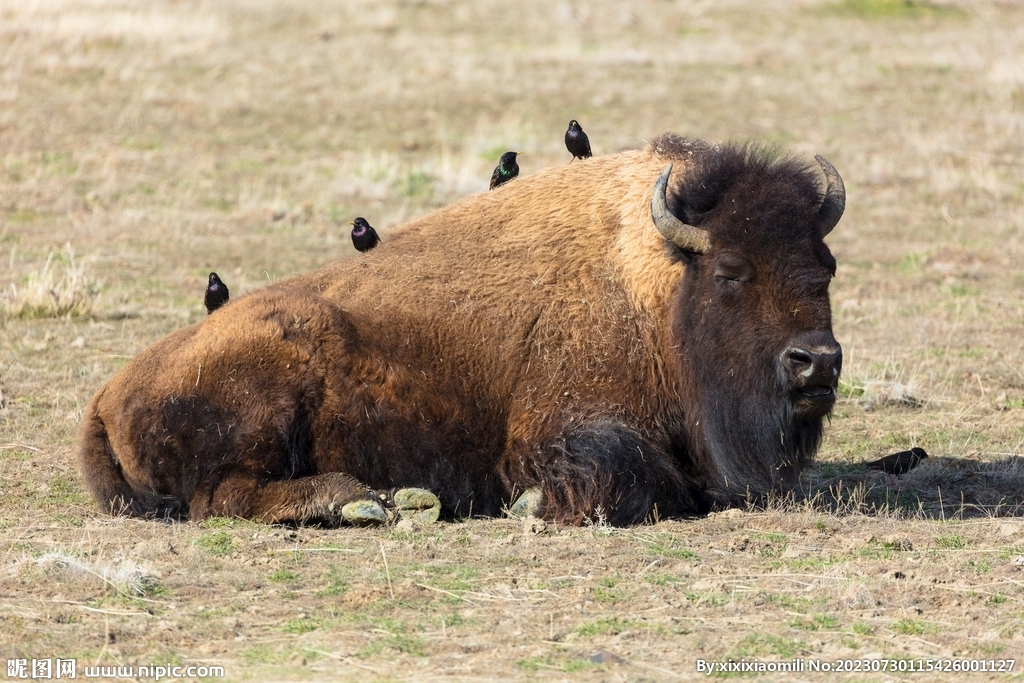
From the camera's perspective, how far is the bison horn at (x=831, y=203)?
6855mm

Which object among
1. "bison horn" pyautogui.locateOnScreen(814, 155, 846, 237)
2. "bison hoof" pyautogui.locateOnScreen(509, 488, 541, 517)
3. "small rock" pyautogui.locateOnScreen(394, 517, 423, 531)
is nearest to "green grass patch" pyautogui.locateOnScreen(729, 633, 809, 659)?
"bison hoof" pyautogui.locateOnScreen(509, 488, 541, 517)

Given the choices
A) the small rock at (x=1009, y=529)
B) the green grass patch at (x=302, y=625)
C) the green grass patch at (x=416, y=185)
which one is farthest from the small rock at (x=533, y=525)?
the green grass patch at (x=416, y=185)

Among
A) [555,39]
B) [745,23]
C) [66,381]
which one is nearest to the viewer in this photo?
[66,381]

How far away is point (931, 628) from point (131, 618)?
3163 mm

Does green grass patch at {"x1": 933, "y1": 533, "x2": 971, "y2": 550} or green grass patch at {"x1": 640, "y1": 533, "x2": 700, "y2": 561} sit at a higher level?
green grass patch at {"x1": 933, "y1": 533, "x2": 971, "y2": 550}

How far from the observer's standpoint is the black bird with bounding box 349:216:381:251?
8.58 meters

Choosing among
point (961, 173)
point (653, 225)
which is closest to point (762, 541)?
point (653, 225)

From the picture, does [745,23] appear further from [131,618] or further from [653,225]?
[131,618]

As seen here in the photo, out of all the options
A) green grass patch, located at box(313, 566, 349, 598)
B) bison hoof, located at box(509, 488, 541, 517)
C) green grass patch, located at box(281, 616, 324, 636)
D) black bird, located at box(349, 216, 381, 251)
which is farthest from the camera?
black bird, located at box(349, 216, 381, 251)

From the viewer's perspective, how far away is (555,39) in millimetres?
30516

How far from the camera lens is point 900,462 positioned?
26.1ft

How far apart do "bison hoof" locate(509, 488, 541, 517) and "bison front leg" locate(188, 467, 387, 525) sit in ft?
2.31

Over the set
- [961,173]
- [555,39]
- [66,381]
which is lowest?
[66,381]

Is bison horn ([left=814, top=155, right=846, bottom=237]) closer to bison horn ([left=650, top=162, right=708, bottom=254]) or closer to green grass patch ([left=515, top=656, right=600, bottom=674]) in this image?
bison horn ([left=650, top=162, right=708, bottom=254])
